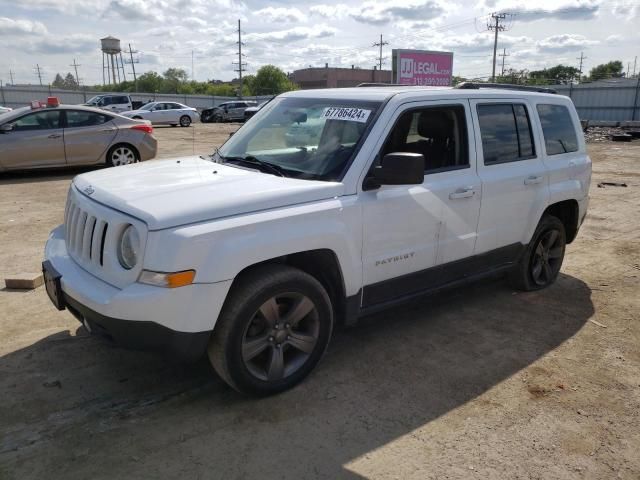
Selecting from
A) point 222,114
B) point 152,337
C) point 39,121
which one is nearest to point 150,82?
point 222,114

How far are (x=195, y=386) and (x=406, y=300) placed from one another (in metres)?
1.61

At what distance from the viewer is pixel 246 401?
11.4 feet

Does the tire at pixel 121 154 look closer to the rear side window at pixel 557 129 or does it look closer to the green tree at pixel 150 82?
the rear side window at pixel 557 129

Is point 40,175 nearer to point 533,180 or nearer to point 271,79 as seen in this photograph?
point 533,180

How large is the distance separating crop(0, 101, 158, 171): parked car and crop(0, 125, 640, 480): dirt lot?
6902 millimetres

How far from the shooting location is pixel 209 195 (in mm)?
3238

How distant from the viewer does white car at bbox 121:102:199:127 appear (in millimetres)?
32188

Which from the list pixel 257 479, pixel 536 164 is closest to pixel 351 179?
pixel 257 479

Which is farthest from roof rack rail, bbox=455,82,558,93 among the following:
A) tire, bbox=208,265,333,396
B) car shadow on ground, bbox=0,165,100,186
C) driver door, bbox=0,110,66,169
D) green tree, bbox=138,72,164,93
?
green tree, bbox=138,72,164,93

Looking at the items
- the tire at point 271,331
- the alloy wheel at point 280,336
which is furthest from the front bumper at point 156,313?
the alloy wheel at point 280,336

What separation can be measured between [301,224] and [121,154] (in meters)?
9.76

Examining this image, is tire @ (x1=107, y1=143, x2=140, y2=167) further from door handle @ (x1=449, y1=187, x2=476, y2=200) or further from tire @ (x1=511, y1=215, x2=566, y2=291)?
door handle @ (x1=449, y1=187, x2=476, y2=200)

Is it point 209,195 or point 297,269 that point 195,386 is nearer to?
point 297,269

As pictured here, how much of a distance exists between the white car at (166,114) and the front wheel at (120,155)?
20.8m
